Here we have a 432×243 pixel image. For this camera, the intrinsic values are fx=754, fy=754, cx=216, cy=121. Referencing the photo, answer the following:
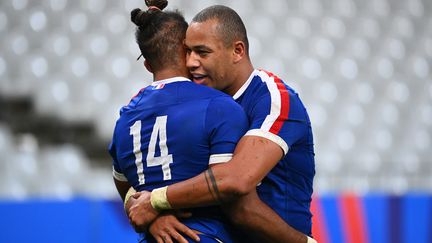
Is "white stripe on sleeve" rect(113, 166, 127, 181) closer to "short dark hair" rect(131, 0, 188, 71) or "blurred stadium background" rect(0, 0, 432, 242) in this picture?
"short dark hair" rect(131, 0, 188, 71)

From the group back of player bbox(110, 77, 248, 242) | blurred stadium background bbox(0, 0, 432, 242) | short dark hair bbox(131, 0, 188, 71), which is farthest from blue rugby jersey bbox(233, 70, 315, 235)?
blurred stadium background bbox(0, 0, 432, 242)

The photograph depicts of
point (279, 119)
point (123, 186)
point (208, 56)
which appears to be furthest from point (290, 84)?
point (279, 119)

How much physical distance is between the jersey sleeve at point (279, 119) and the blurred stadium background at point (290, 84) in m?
2.69

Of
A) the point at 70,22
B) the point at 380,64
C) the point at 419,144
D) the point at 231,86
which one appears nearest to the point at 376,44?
the point at 380,64

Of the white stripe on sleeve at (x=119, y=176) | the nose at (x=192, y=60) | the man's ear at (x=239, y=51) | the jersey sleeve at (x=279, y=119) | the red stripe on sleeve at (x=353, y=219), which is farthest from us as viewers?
the red stripe on sleeve at (x=353, y=219)

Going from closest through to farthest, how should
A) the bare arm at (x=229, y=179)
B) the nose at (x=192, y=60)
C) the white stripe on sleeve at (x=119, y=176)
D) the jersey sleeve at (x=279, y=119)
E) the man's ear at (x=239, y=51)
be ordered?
the bare arm at (x=229, y=179), the jersey sleeve at (x=279, y=119), the nose at (x=192, y=60), the man's ear at (x=239, y=51), the white stripe on sleeve at (x=119, y=176)

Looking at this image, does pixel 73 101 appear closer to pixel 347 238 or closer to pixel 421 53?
pixel 347 238

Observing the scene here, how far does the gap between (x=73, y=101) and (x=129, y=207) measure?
15.7ft

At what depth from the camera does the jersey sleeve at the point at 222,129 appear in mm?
2635

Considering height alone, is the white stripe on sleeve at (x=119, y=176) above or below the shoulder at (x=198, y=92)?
below

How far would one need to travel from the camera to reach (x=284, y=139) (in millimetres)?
2715

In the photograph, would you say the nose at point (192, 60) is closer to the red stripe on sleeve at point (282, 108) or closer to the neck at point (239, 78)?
the neck at point (239, 78)

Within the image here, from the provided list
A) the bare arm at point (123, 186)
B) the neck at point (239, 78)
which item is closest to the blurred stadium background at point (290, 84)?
the bare arm at point (123, 186)

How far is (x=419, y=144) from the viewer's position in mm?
8180
